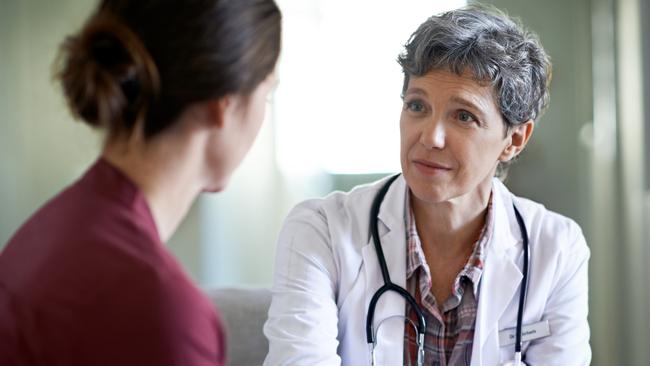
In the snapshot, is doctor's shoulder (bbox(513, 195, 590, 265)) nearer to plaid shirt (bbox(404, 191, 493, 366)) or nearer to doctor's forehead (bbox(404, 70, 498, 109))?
plaid shirt (bbox(404, 191, 493, 366))

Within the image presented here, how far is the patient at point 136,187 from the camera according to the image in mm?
721

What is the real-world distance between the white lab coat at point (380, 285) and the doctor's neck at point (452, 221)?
39 mm

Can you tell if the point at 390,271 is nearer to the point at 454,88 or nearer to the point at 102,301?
the point at 454,88

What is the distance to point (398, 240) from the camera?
5.17 ft

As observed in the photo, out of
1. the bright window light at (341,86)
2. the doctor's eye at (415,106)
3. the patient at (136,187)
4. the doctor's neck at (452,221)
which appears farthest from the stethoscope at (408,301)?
the bright window light at (341,86)

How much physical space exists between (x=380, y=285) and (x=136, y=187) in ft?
2.66

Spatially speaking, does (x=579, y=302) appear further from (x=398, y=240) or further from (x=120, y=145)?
(x=120, y=145)

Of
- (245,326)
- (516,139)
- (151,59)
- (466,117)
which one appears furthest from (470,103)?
(151,59)

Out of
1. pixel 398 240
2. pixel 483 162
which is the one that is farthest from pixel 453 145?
pixel 398 240

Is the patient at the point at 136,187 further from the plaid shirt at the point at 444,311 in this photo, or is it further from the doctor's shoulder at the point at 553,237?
the doctor's shoulder at the point at 553,237

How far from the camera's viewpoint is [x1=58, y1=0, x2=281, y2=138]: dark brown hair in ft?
2.55

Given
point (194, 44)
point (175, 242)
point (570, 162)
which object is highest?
point (194, 44)

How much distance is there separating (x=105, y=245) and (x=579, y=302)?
44.3 inches

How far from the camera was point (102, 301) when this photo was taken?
0.72m
